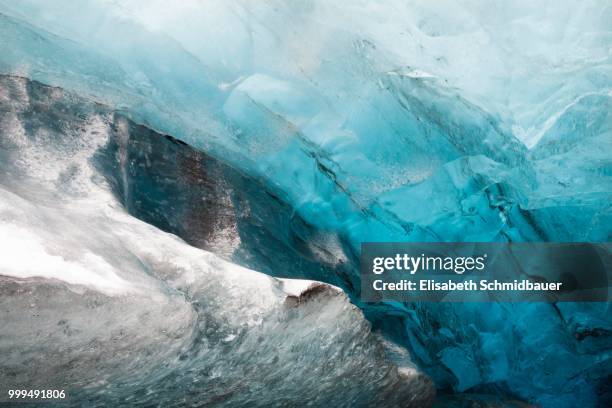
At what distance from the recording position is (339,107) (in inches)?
143

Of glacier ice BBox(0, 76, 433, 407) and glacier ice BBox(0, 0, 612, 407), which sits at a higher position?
glacier ice BBox(0, 0, 612, 407)

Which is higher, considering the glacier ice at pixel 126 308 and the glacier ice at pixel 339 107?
the glacier ice at pixel 339 107

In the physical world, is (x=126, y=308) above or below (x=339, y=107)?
below

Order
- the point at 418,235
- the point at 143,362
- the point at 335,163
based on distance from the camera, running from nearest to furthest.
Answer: the point at 143,362
the point at 335,163
the point at 418,235

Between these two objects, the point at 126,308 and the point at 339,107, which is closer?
the point at 126,308

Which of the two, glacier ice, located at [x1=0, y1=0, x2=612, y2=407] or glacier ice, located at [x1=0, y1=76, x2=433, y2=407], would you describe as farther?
glacier ice, located at [x1=0, y1=0, x2=612, y2=407]

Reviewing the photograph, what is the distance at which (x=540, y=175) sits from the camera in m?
3.97

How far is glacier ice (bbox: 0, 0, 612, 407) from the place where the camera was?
126 inches

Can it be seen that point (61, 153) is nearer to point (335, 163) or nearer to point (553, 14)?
point (335, 163)

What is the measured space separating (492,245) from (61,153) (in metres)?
4.08

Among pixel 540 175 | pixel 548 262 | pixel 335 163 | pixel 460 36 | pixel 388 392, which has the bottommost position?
pixel 388 392

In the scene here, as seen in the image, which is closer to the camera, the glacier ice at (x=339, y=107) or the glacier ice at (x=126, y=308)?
the glacier ice at (x=126, y=308)

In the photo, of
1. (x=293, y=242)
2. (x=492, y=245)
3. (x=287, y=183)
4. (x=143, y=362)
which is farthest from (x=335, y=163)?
(x=143, y=362)

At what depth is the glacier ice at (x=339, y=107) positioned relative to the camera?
3.21 meters
